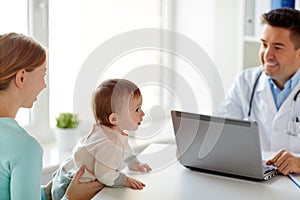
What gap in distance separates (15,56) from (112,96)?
1.04 ft

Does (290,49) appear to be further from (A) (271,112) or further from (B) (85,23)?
(B) (85,23)

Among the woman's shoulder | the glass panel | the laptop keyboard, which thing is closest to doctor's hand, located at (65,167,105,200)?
the woman's shoulder

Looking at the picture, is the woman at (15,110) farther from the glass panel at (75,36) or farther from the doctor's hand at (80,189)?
the glass panel at (75,36)

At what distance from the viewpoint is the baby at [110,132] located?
149 centimetres

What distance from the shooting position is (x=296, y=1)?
113 inches

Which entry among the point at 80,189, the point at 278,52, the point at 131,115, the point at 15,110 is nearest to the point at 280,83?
the point at 278,52

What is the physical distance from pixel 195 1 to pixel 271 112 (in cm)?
109

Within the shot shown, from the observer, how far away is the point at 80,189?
1.55m

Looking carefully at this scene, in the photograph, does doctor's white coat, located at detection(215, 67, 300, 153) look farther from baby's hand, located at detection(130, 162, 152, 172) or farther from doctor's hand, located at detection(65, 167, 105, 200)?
doctor's hand, located at detection(65, 167, 105, 200)

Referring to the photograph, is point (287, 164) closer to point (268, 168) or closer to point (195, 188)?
point (268, 168)

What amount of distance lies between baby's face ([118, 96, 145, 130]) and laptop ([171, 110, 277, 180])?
0.46 ft

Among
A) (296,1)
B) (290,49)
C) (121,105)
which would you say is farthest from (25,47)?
(296,1)

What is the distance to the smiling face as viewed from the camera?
4.95 feet

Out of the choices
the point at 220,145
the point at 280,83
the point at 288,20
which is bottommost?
the point at 220,145
